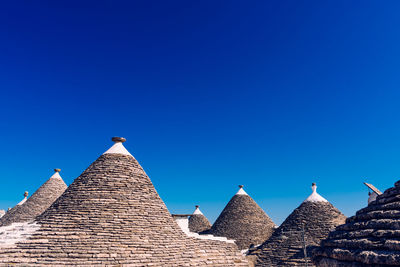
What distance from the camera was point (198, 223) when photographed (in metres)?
27.3

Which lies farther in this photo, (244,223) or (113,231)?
(244,223)

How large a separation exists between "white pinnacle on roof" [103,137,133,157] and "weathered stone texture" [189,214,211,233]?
17.7 m

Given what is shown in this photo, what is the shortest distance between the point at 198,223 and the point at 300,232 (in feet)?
44.2

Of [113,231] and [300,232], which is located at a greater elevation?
[300,232]

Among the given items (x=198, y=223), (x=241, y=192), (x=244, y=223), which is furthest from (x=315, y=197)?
(x=198, y=223)

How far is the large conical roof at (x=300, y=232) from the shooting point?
14773mm

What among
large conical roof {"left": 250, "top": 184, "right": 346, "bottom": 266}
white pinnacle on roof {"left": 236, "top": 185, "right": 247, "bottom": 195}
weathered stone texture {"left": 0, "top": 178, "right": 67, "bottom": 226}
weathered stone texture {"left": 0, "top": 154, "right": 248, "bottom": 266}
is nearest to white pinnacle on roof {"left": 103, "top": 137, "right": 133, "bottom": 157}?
weathered stone texture {"left": 0, "top": 154, "right": 248, "bottom": 266}

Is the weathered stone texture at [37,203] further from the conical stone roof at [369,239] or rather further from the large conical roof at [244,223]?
the conical stone roof at [369,239]

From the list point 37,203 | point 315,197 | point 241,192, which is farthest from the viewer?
point 241,192

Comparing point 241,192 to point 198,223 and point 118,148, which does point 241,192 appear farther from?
point 118,148

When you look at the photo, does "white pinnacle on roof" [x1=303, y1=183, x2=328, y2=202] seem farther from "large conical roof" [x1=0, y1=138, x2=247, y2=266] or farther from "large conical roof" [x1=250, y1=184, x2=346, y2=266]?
"large conical roof" [x1=0, y1=138, x2=247, y2=266]

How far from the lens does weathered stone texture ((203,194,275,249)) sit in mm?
20266

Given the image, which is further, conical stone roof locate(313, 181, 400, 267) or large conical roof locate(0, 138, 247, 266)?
large conical roof locate(0, 138, 247, 266)

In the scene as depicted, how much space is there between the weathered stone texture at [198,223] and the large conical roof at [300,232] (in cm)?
1109
